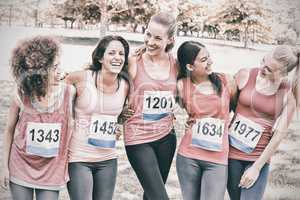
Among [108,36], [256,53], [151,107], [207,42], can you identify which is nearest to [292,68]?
[256,53]

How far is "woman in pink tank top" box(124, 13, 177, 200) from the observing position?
4141 mm

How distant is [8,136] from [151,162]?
0.99 metres

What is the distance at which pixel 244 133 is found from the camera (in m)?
4.32

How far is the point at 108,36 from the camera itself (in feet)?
13.5

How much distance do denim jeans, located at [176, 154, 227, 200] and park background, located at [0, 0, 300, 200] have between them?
62 mm

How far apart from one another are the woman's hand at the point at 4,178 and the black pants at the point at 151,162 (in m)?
0.84

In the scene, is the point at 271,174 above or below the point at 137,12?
below

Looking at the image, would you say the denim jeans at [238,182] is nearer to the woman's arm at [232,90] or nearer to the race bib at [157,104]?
the woman's arm at [232,90]

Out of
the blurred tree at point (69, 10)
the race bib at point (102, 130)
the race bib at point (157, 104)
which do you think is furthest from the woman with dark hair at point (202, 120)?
the blurred tree at point (69, 10)

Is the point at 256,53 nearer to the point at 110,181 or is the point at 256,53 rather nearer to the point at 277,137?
the point at 277,137

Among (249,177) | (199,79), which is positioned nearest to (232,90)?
(199,79)

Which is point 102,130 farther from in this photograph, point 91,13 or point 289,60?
point 289,60

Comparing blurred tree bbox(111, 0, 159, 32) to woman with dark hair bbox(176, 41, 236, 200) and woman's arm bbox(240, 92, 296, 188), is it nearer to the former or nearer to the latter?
woman with dark hair bbox(176, 41, 236, 200)

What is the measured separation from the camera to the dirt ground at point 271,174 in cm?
418
